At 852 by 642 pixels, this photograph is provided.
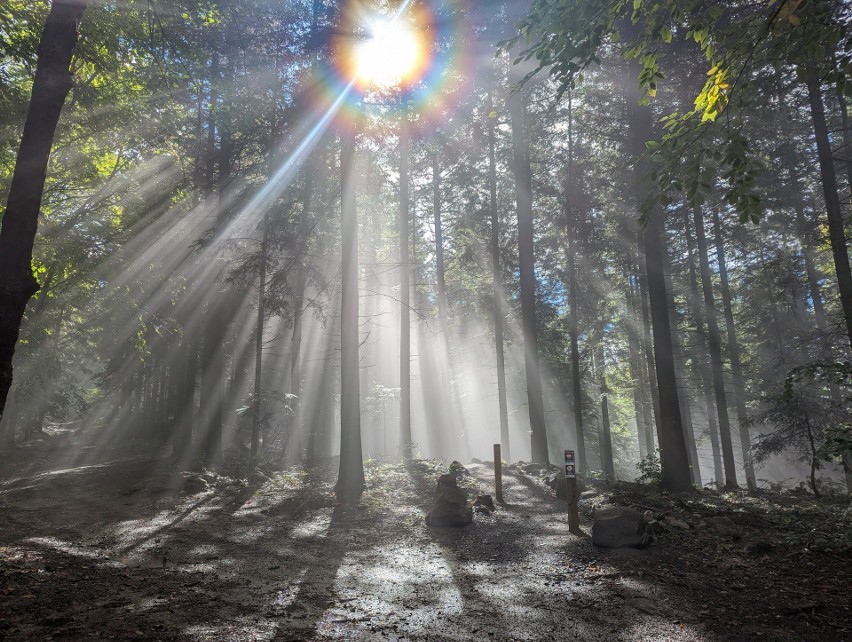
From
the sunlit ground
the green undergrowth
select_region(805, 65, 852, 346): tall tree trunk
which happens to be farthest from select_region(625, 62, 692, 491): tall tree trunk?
the sunlit ground

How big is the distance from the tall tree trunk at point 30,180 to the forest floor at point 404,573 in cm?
240

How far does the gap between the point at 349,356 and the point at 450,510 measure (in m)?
4.93

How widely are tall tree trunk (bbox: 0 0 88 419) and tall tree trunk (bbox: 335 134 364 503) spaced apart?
274 inches

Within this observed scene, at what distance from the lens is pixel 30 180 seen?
5.23 m

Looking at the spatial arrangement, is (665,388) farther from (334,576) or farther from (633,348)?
(633,348)

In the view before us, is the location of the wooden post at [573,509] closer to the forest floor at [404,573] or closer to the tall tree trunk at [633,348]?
the forest floor at [404,573]

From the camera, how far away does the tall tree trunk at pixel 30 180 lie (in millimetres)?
4832

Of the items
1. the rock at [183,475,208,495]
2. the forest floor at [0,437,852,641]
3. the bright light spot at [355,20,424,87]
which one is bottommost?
the forest floor at [0,437,852,641]

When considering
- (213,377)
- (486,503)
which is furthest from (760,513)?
(213,377)

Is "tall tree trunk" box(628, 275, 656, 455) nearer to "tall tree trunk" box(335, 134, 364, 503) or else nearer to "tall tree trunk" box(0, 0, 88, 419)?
"tall tree trunk" box(335, 134, 364, 503)

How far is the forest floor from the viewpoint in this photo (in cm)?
416

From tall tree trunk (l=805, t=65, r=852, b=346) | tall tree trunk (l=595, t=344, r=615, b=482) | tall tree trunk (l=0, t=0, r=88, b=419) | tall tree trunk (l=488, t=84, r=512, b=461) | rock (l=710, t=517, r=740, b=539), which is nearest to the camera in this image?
tall tree trunk (l=0, t=0, r=88, b=419)

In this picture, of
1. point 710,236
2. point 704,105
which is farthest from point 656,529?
point 710,236

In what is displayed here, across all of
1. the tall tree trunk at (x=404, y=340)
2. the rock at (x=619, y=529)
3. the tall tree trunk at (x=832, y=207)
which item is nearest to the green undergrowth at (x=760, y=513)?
the rock at (x=619, y=529)
